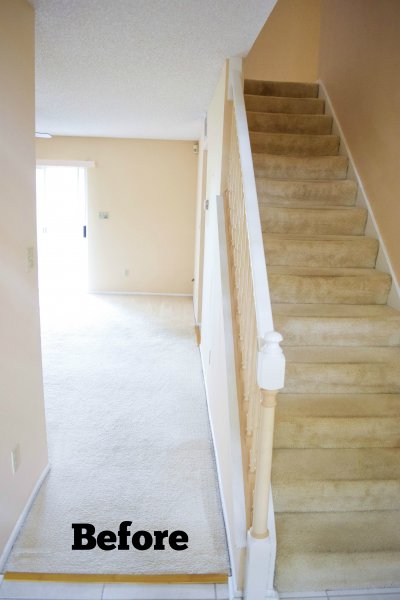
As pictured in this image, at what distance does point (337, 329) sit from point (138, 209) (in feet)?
16.6

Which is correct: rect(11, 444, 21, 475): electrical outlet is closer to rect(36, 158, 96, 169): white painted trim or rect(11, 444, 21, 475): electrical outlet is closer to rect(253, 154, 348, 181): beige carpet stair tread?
rect(253, 154, 348, 181): beige carpet stair tread

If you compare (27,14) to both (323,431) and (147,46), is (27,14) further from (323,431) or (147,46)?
(323,431)

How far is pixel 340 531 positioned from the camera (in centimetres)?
192

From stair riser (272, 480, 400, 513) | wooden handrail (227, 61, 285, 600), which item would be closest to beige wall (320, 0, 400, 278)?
wooden handrail (227, 61, 285, 600)

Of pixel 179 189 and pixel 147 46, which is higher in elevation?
pixel 147 46

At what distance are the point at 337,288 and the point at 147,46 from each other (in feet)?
6.37

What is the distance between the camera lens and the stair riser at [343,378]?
2307 millimetres

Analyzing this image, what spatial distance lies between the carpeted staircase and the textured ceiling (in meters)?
0.80

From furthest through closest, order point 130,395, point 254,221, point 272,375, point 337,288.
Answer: point 130,395 → point 337,288 → point 254,221 → point 272,375

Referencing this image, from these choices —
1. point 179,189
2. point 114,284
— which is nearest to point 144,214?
point 179,189

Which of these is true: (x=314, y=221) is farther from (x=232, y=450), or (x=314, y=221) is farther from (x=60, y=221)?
(x=60, y=221)

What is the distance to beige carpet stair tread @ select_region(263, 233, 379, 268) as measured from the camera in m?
2.84

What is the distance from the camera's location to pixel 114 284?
7227 mm

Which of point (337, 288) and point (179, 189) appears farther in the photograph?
point (179, 189)
